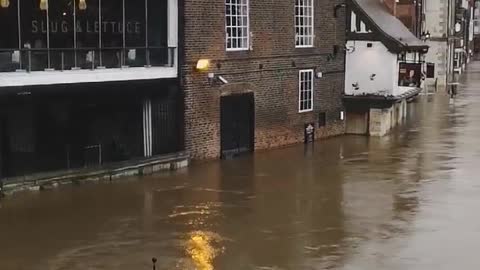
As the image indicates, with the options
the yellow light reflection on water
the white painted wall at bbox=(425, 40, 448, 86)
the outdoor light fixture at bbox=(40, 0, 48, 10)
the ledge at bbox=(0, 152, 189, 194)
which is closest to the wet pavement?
the yellow light reflection on water

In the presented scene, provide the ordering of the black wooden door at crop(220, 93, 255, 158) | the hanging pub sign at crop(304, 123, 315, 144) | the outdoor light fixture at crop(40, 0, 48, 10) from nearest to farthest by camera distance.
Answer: the outdoor light fixture at crop(40, 0, 48, 10) < the black wooden door at crop(220, 93, 255, 158) < the hanging pub sign at crop(304, 123, 315, 144)

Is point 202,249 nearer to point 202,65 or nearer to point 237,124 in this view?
point 202,65

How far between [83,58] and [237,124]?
656cm

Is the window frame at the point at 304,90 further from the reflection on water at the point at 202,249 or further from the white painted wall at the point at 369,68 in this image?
the reflection on water at the point at 202,249

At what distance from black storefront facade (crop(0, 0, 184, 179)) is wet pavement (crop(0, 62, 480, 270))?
1213 millimetres

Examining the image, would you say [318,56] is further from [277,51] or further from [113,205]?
[113,205]

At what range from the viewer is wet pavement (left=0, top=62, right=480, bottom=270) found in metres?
12.7

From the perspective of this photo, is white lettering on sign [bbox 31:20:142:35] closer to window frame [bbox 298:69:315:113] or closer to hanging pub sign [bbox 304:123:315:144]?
window frame [bbox 298:69:315:113]

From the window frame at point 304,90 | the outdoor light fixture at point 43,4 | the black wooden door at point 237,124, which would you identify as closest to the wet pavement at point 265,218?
the black wooden door at point 237,124

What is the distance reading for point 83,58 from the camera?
19562 millimetres

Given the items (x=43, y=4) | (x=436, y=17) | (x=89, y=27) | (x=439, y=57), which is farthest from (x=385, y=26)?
(x=436, y=17)

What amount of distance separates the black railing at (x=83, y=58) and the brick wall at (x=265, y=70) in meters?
1.02

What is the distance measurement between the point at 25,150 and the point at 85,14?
379 centimetres

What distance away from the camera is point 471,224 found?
1517 centimetres
